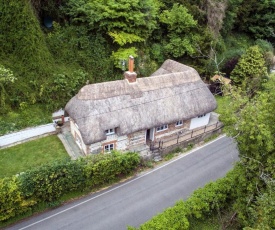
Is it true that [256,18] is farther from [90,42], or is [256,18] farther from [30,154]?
Answer: [30,154]

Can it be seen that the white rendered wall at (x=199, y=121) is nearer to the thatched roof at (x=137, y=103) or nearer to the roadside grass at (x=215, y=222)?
the thatched roof at (x=137, y=103)

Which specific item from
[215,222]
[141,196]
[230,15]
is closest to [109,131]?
[141,196]

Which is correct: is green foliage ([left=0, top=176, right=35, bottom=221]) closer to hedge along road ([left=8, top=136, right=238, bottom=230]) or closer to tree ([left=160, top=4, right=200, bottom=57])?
hedge along road ([left=8, top=136, right=238, bottom=230])

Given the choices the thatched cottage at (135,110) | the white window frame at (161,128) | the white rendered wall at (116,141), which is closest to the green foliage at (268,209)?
the thatched cottage at (135,110)

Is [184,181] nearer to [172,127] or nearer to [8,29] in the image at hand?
[172,127]

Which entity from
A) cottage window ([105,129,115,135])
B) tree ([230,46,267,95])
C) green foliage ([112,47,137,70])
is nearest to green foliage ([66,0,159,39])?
green foliage ([112,47,137,70])

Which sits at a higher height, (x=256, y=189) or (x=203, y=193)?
(x=256, y=189)

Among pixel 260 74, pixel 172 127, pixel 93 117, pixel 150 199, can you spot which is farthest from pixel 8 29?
pixel 260 74
